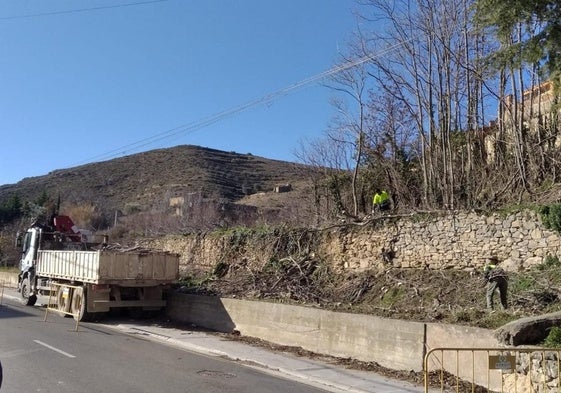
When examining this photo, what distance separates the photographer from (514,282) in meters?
13.8

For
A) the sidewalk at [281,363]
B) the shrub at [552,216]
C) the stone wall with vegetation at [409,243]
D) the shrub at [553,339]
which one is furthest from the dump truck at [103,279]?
the shrub at [553,339]

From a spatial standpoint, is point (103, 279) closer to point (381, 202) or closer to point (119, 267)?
point (119, 267)

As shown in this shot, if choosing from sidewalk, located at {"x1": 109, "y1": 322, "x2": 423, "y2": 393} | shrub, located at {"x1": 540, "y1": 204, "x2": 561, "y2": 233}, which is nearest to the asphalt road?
sidewalk, located at {"x1": 109, "y1": 322, "x2": 423, "y2": 393}

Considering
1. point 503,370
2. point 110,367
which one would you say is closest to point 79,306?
point 110,367

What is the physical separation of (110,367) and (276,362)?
3907 mm

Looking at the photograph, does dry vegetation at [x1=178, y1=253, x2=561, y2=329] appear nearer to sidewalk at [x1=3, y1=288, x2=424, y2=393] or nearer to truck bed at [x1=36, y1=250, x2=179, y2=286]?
truck bed at [x1=36, y1=250, x2=179, y2=286]

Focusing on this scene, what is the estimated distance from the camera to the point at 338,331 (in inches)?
551

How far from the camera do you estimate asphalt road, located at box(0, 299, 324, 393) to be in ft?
29.9

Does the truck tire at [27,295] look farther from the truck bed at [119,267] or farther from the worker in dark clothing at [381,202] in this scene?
the worker in dark clothing at [381,202]

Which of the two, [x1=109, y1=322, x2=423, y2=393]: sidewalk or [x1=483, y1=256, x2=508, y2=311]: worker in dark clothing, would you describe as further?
[x1=483, y1=256, x2=508, y2=311]: worker in dark clothing

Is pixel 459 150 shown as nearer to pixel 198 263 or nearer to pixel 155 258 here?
pixel 155 258

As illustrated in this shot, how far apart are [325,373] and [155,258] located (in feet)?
30.7

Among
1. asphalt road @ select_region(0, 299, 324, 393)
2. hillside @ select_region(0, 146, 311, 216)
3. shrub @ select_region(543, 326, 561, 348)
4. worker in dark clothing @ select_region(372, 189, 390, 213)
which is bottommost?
asphalt road @ select_region(0, 299, 324, 393)

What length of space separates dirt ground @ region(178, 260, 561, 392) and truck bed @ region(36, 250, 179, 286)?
5.96 ft
